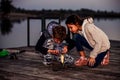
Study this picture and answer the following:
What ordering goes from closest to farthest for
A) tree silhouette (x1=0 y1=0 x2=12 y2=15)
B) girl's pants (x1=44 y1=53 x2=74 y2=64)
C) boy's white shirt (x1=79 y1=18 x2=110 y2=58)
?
1. boy's white shirt (x1=79 y1=18 x2=110 y2=58)
2. girl's pants (x1=44 y1=53 x2=74 y2=64)
3. tree silhouette (x1=0 y1=0 x2=12 y2=15)

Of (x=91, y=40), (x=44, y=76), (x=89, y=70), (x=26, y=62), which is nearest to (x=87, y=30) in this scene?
(x=91, y=40)

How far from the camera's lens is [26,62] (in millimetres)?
5730

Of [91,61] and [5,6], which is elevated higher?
[91,61]

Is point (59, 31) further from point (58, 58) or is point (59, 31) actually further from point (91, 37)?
point (58, 58)

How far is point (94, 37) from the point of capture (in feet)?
16.0

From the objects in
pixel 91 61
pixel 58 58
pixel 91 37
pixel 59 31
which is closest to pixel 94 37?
pixel 91 37

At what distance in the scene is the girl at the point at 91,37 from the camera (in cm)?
488

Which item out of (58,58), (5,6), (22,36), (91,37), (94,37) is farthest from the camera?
(5,6)

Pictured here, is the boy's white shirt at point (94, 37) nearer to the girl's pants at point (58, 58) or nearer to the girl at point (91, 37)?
the girl at point (91, 37)

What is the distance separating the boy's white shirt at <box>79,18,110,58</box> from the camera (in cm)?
487

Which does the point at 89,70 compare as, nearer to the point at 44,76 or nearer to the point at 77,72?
the point at 77,72

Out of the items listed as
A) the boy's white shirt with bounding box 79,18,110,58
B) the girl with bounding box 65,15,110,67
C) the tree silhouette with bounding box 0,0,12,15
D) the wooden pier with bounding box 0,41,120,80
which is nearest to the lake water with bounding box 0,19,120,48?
the wooden pier with bounding box 0,41,120,80

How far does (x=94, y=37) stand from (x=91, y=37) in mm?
163

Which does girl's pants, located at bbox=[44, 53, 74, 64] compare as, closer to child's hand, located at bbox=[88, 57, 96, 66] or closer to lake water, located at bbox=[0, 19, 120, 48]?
child's hand, located at bbox=[88, 57, 96, 66]
